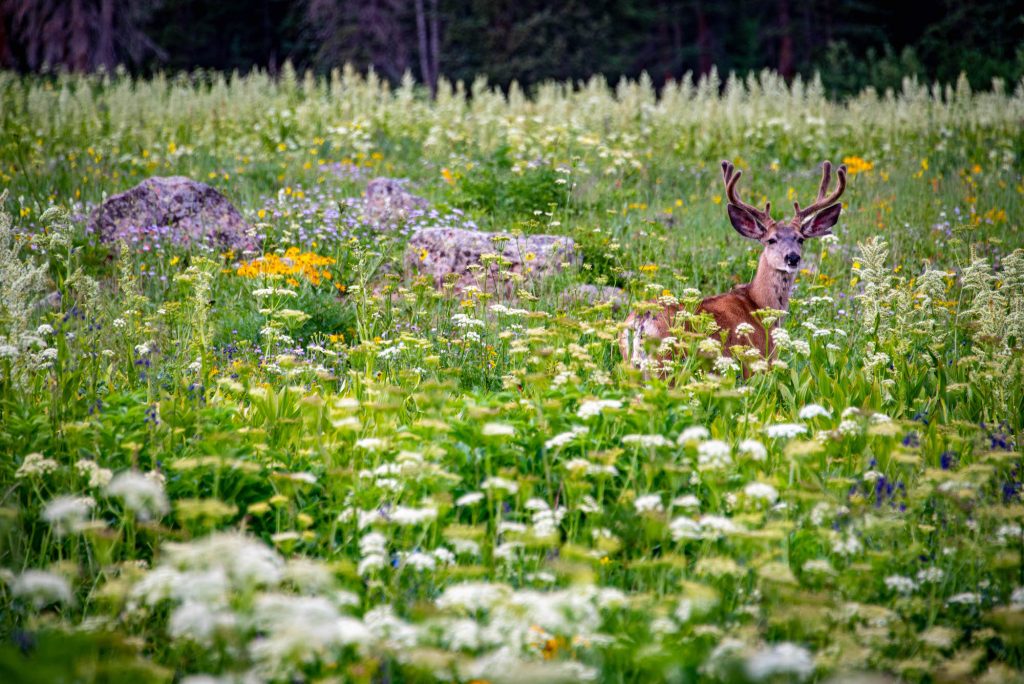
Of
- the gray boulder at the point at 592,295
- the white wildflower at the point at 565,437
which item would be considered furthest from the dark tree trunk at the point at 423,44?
the white wildflower at the point at 565,437

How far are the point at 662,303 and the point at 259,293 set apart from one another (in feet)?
6.97

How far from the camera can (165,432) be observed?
360cm

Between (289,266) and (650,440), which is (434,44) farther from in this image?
(650,440)

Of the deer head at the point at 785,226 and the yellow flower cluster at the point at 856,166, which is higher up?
the yellow flower cluster at the point at 856,166

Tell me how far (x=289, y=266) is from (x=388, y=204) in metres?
2.04

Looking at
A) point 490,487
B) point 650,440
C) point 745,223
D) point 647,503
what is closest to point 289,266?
point 745,223

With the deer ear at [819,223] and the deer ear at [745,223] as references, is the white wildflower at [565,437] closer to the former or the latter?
the deer ear at [745,223]

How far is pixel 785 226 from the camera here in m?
6.16

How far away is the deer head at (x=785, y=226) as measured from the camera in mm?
6016

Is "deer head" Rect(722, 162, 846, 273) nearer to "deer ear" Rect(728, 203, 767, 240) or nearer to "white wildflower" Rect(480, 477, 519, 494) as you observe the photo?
"deer ear" Rect(728, 203, 767, 240)

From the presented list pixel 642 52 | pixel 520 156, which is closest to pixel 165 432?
pixel 520 156

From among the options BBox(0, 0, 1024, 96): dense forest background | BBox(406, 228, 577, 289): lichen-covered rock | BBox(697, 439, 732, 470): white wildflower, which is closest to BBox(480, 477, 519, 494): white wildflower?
BBox(697, 439, 732, 470): white wildflower

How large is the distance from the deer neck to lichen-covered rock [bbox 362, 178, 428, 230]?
133 inches

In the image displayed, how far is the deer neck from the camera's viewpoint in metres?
6.11
